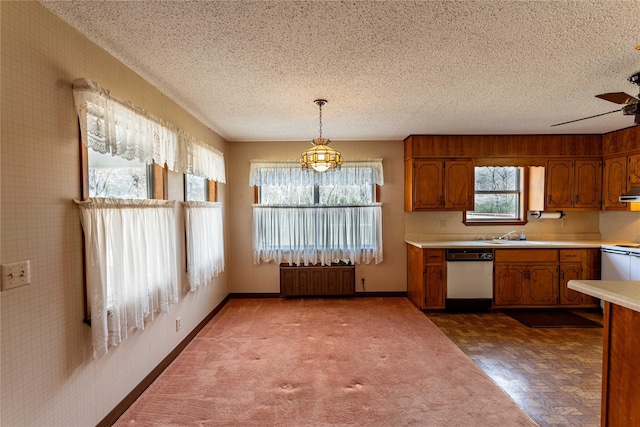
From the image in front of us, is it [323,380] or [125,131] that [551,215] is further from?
[125,131]

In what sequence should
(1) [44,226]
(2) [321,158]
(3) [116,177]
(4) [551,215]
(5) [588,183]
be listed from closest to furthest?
1. (1) [44,226]
2. (3) [116,177]
3. (2) [321,158]
4. (5) [588,183]
5. (4) [551,215]

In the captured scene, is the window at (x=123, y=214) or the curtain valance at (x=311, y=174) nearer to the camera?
the window at (x=123, y=214)

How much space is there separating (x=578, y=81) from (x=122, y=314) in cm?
395

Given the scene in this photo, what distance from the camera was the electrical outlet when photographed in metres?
1.38

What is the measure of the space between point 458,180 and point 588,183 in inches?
76.3

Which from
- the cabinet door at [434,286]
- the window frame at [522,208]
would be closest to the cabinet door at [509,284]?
the cabinet door at [434,286]

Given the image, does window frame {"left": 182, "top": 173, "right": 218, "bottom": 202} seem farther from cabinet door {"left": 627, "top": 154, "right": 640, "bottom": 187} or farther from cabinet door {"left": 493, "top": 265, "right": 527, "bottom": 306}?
cabinet door {"left": 627, "top": 154, "right": 640, "bottom": 187}

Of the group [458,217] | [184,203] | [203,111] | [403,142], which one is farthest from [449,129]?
[184,203]

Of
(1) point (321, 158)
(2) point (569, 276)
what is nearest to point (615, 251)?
(2) point (569, 276)

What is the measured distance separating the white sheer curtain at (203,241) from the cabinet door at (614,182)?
18.2ft

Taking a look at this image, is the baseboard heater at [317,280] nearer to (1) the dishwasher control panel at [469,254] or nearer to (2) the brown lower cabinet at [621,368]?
(1) the dishwasher control panel at [469,254]

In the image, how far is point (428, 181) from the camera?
455 centimetres

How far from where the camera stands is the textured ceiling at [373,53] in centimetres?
165

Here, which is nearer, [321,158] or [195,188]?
[321,158]
